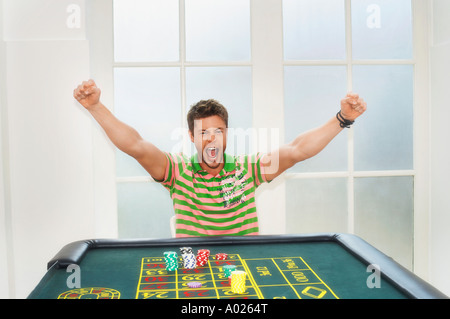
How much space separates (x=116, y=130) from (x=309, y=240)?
2.73 feet

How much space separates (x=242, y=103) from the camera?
247cm

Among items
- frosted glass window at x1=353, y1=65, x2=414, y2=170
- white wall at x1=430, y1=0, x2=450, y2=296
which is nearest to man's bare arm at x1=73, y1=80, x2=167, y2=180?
frosted glass window at x1=353, y1=65, x2=414, y2=170

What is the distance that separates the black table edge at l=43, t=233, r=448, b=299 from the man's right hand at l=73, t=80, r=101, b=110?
504mm

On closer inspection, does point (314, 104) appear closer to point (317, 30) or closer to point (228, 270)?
point (317, 30)

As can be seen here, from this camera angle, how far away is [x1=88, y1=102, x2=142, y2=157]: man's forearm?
1662 mm

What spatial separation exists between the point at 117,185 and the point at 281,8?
1.32 metres

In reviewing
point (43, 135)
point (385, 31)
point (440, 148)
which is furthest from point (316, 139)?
point (43, 135)

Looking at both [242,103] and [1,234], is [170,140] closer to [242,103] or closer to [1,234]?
[242,103]

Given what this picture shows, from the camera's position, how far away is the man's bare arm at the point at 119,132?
1.61 metres

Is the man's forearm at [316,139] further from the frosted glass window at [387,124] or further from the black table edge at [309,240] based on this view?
the frosted glass window at [387,124]

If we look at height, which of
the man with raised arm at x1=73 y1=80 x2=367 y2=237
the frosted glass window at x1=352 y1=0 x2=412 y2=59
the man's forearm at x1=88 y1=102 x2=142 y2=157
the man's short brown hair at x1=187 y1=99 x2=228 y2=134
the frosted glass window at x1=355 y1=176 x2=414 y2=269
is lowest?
the frosted glass window at x1=355 y1=176 x2=414 y2=269

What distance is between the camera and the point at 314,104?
8.27 ft

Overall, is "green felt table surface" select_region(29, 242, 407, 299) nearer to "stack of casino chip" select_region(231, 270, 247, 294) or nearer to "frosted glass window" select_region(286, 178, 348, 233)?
"stack of casino chip" select_region(231, 270, 247, 294)
